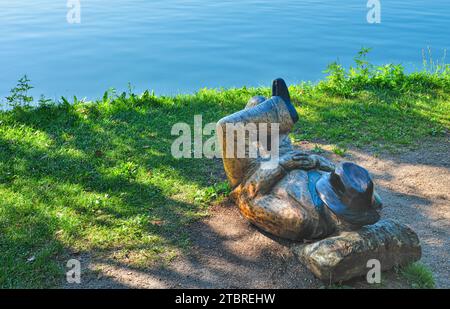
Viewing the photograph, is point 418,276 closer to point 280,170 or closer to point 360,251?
point 360,251

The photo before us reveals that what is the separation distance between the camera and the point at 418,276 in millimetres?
4492

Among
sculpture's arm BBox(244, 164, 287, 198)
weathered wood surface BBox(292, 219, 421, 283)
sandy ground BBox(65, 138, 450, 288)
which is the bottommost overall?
sandy ground BBox(65, 138, 450, 288)

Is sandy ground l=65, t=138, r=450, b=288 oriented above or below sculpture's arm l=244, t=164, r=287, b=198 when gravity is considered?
below

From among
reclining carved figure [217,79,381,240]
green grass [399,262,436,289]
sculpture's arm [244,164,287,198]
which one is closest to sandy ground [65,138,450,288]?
green grass [399,262,436,289]

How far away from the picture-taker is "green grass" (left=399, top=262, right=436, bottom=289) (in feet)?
14.5

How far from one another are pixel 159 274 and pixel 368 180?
6.46 ft

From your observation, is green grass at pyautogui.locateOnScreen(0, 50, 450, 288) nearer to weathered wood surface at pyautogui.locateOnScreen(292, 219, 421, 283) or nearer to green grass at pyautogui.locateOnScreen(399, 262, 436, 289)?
weathered wood surface at pyautogui.locateOnScreen(292, 219, 421, 283)

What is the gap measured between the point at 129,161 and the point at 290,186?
2.82 meters

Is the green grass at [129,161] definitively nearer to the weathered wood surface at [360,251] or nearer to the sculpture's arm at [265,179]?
the sculpture's arm at [265,179]

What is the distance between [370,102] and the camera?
360 inches

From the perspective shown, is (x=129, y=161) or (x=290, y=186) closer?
(x=290, y=186)

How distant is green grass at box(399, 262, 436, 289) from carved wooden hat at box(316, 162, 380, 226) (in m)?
0.58

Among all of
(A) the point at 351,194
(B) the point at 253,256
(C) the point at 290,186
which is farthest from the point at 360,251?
(B) the point at 253,256

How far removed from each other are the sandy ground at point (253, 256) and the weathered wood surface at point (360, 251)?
14 centimetres
